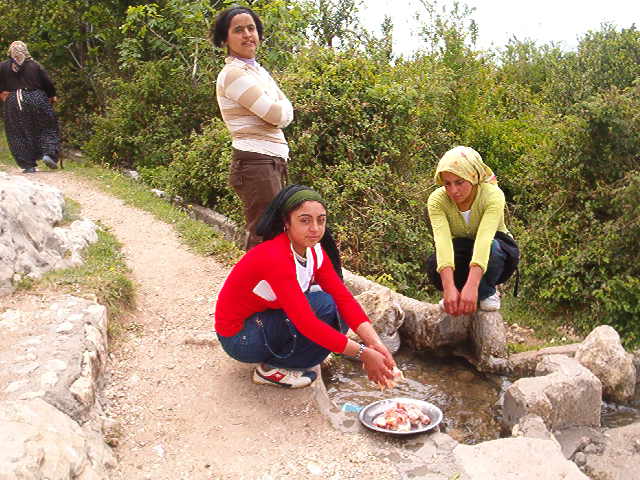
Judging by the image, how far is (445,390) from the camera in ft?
14.1

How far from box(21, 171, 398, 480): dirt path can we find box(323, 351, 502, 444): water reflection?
649mm

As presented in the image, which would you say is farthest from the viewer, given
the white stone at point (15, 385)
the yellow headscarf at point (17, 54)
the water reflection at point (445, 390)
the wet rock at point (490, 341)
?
the yellow headscarf at point (17, 54)

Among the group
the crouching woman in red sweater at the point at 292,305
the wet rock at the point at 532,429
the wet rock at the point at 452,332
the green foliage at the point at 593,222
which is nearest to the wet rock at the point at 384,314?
the wet rock at the point at 452,332

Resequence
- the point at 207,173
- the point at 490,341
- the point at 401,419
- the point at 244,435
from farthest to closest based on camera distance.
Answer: the point at 207,173
the point at 490,341
the point at 401,419
the point at 244,435

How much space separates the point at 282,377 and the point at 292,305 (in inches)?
23.5

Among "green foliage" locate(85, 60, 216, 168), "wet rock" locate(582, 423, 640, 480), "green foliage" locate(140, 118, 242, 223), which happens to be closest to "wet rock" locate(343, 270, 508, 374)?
"wet rock" locate(582, 423, 640, 480)

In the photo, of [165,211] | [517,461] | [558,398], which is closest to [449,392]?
[558,398]

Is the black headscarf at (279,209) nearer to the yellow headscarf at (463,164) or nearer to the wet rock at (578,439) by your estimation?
the yellow headscarf at (463,164)

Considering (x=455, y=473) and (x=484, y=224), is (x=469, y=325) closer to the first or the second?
(x=484, y=224)

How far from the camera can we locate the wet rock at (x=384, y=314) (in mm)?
4641

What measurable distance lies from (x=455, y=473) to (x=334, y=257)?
129cm

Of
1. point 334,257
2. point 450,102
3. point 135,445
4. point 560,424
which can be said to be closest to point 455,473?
point 560,424

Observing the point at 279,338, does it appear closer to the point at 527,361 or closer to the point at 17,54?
the point at 527,361

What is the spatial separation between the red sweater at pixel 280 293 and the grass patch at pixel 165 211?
2317 millimetres
